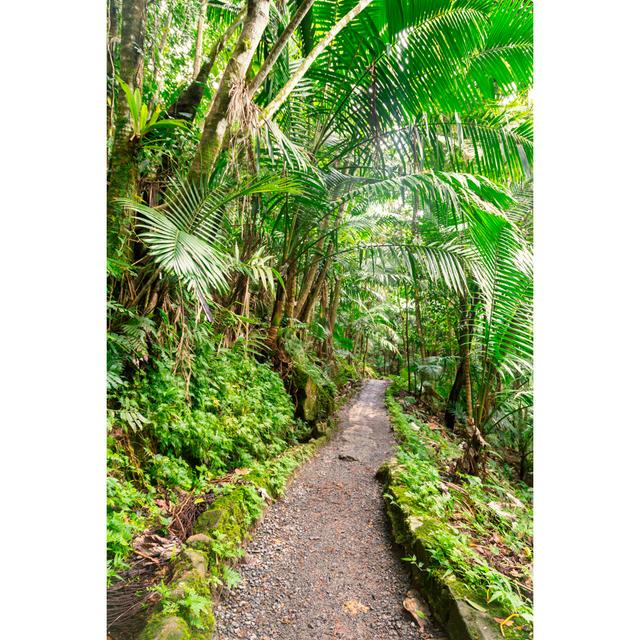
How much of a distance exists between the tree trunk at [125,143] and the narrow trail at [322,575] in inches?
53.2

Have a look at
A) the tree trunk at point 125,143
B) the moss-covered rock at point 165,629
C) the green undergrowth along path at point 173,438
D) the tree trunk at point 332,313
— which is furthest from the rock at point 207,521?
the tree trunk at point 332,313

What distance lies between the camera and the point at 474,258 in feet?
5.60

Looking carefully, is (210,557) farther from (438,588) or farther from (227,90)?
(227,90)

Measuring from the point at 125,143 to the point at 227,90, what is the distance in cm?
51

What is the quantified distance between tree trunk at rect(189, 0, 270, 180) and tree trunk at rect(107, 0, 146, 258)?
0.92 ft

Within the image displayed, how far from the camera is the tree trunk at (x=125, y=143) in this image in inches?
52.4

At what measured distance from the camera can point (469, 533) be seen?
1.33 metres

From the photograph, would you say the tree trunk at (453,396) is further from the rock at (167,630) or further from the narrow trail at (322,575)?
the rock at (167,630)
